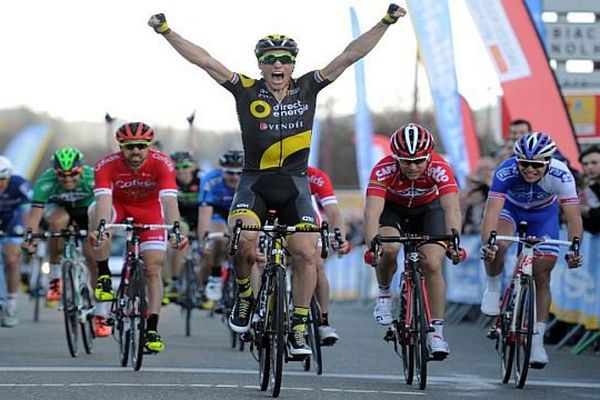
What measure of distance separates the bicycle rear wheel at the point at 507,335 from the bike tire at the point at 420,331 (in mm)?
996

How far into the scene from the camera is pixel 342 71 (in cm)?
1154

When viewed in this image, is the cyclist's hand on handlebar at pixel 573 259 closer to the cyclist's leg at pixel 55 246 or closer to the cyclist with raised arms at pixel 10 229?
the cyclist's leg at pixel 55 246

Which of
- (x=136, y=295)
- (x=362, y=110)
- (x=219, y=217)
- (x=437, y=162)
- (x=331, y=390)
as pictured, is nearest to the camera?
(x=331, y=390)

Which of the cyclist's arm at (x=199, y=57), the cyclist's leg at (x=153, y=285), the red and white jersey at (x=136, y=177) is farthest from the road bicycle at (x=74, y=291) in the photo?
the cyclist's arm at (x=199, y=57)

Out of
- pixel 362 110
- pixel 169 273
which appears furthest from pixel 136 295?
pixel 362 110

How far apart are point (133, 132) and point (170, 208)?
0.71m

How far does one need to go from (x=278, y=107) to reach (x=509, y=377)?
2.87 meters

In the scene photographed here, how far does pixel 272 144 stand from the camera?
11227 millimetres

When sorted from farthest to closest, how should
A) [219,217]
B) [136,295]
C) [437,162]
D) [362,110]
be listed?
[362,110] < [219,217] < [136,295] < [437,162]

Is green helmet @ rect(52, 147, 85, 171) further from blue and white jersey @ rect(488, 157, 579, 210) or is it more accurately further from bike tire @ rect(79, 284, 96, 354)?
blue and white jersey @ rect(488, 157, 579, 210)

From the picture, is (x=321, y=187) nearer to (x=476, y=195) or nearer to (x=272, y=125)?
(x=272, y=125)

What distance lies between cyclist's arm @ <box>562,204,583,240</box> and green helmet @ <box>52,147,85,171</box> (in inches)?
216

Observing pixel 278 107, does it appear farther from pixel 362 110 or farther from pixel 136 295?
pixel 362 110

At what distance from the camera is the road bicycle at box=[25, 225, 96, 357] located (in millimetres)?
14625
